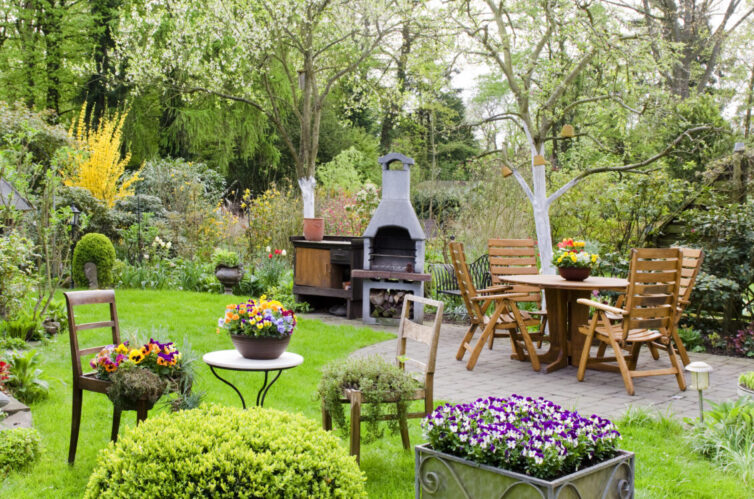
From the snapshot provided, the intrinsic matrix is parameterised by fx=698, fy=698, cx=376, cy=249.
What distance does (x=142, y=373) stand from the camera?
3.94 meters

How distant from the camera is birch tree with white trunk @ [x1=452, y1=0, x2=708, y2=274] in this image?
28.1 feet

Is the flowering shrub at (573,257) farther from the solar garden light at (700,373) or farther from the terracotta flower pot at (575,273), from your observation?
the solar garden light at (700,373)

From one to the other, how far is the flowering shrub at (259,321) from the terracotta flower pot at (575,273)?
142 inches

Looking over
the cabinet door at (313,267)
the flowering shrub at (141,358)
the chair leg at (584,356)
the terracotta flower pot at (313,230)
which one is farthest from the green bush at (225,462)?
the terracotta flower pot at (313,230)

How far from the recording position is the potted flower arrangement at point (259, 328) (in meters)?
4.31

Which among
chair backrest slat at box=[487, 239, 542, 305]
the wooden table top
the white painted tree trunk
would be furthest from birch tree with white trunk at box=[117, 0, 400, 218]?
the wooden table top

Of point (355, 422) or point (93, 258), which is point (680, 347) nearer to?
point (355, 422)

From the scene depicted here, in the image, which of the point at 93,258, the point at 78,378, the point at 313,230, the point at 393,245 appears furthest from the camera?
the point at 93,258

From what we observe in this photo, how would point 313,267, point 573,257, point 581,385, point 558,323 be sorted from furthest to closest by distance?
point 313,267 < point 558,323 < point 573,257 < point 581,385

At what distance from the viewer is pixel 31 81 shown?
76.0ft

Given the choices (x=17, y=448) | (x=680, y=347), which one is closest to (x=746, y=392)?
(x=680, y=347)

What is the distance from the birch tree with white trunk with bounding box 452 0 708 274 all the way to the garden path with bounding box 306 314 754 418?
2301 mm

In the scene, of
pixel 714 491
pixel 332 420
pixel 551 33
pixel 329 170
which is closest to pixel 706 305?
pixel 551 33

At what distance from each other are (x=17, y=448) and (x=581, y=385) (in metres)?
4.61
